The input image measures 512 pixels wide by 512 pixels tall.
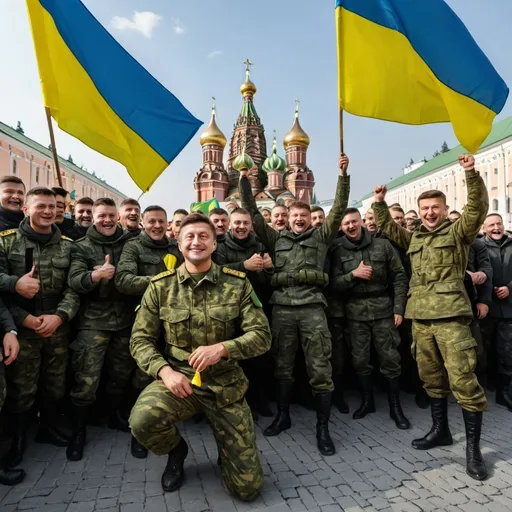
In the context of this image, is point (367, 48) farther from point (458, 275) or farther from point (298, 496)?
point (298, 496)

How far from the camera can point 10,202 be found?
4383 millimetres

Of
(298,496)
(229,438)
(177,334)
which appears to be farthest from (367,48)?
(298,496)

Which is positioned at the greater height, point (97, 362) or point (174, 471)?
point (97, 362)

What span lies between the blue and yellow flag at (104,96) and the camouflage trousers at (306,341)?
2339 millimetres

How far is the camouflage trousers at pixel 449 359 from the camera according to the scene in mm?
3738

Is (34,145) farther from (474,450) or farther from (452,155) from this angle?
(452,155)

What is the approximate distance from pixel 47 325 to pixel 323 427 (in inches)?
115

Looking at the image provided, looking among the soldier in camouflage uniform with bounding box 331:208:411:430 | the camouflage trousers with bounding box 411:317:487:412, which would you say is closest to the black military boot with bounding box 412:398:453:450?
the camouflage trousers with bounding box 411:317:487:412

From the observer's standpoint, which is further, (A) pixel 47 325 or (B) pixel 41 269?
(B) pixel 41 269

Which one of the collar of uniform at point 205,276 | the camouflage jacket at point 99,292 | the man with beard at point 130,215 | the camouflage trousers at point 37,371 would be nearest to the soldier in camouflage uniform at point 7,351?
the camouflage trousers at point 37,371

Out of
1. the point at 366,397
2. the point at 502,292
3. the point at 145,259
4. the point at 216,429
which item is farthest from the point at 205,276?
the point at 502,292

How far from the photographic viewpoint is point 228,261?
16.7 feet

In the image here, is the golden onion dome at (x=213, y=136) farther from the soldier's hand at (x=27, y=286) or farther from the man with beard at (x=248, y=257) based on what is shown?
the soldier's hand at (x=27, y=286)

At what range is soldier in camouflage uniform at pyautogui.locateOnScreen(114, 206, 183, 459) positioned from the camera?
412 cm
